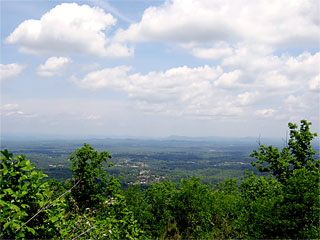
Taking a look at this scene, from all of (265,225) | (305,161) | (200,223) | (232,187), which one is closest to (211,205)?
(200,223)

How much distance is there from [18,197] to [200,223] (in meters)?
13.4

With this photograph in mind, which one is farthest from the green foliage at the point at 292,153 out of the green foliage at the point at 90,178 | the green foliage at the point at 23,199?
the green foliage at the point at 23,199

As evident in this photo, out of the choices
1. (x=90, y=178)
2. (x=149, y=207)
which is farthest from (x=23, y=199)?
(x=90, y=178)

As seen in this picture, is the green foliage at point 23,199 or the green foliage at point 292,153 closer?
the green foliage at point 23,199

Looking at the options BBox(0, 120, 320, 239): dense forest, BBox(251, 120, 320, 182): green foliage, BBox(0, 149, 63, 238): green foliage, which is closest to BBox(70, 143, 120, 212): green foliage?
BBox(0, 120, 320, 239): dense forest

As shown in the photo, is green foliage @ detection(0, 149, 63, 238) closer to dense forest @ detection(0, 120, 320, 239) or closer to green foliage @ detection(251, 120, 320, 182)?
dense forest @ detection(0, 120, 320, 239)

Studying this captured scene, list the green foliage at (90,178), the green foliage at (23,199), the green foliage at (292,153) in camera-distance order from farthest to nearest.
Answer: the green foliage at (90,178), the green foliage at (292,153), the green foliage at (23,199)

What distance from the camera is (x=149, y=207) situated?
50.4 feet

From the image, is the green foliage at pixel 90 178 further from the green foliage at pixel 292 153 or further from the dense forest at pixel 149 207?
the green foliage at pixel 292 153

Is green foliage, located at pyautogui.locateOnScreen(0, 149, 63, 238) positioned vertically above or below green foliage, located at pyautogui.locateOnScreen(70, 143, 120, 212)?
above

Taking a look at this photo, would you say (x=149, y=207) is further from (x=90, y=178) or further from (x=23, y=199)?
(x=23, y=199)

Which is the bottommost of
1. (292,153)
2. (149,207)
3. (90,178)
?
(149,207)

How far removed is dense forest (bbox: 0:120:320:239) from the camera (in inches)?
167

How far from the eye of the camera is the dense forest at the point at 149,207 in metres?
4.25
